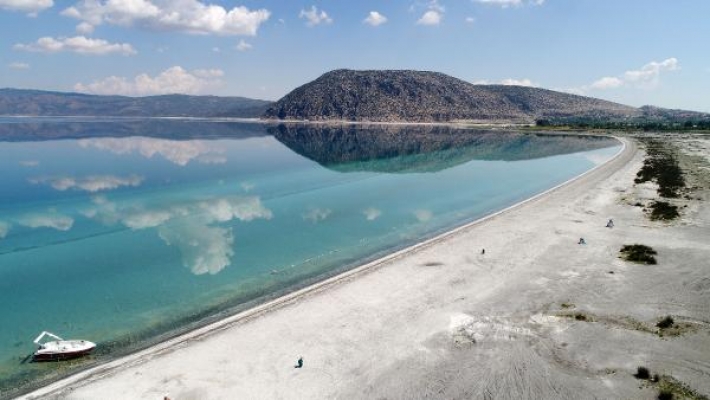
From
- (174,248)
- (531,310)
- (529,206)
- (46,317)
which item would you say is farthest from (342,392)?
(529,206)

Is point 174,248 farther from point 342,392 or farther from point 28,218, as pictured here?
point 342,392

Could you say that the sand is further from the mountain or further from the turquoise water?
the mountain

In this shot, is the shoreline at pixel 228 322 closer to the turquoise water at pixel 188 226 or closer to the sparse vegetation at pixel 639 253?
the turquoise water at pixel 188 226

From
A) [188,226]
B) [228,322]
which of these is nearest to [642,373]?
[228,322]

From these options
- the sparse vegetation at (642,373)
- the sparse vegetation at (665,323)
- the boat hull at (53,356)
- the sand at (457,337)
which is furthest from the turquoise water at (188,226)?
the sparse vegetation at (665,323)

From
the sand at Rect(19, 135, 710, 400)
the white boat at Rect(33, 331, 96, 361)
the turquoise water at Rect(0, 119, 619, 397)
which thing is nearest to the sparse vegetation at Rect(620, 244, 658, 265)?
the sand at Rect(19, 135, 710, 400)
